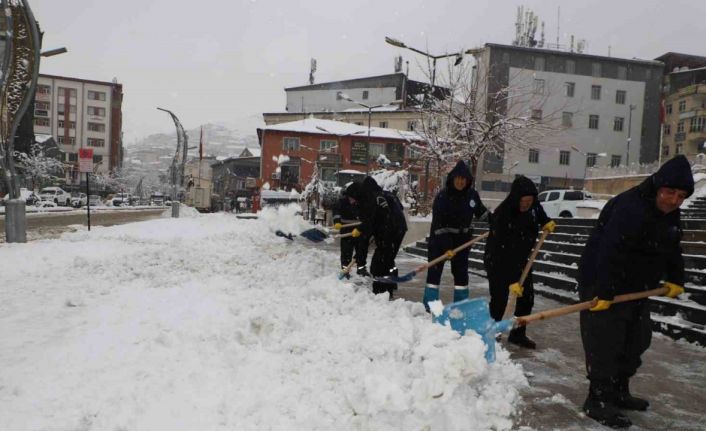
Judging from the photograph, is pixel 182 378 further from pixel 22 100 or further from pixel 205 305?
pixel 22 100

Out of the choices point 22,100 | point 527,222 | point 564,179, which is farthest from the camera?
point 564,179

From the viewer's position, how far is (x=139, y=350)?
3.59m

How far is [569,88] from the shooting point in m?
46.2

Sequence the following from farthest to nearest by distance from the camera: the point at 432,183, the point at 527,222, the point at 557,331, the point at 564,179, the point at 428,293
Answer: the point at 564,179, the point at 432,183, the point at 428,293, the point at 557,331, the point at 527,222

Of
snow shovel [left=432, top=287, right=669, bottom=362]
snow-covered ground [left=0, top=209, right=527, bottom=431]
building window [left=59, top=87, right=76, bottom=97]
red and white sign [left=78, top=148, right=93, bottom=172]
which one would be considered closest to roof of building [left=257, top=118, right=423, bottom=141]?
red and white sign [left=78, top=148, right=93, bottom=172]

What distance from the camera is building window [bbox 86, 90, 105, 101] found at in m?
78.3

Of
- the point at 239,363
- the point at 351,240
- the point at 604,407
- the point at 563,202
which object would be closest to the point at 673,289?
the point at 604,407

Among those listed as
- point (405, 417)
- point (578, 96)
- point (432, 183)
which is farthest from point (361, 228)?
point (578, 96)

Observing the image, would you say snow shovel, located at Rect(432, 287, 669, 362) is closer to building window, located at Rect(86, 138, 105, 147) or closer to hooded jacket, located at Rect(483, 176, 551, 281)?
hooded jacket, located at Rect(483, 176, 551, 281)

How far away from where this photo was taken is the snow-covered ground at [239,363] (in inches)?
107

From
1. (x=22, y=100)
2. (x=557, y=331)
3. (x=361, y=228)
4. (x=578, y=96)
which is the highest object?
(x=578, y=96)

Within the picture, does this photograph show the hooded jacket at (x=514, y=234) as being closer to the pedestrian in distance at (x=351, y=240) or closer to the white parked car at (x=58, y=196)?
the pedestrian in distance at (x=351, y=240)

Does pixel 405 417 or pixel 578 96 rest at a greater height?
pixel 578 96

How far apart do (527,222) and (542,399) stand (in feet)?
6.15
